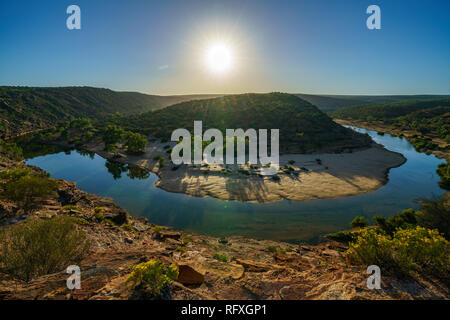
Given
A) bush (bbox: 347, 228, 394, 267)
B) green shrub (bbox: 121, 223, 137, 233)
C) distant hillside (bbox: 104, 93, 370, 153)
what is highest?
distant hillside (bbox: 104, 93, 370, 153)

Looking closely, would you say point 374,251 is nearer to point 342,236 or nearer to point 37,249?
point 342,236

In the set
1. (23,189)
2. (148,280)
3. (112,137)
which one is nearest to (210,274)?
(148,280)

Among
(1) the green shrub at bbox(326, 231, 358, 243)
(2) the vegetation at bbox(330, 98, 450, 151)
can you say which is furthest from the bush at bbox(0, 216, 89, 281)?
(2) the vegetation at bbox(330, 98, 450, 151)

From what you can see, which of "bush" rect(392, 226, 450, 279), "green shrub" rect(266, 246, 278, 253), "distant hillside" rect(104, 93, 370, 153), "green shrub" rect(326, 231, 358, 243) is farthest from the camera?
"distant hillside" rect(104, 93, 370, 153)

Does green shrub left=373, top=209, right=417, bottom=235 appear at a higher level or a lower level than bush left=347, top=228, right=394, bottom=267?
lower

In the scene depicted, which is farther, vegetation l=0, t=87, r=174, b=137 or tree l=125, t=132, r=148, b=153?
vegetation l=0, t=87, r=174, b=137

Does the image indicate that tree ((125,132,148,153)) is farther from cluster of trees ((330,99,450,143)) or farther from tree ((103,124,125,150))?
cluster of trees ((330,99,450,143))

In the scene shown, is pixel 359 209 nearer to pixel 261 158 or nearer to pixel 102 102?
pixel 261 158

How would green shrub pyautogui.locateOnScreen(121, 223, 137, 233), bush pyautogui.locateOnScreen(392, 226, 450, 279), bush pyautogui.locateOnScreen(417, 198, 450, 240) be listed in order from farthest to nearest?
green shrub pyautogui.locateOnScreen(121, 223, 137, 233) < bush pyautogui.locateOnScreen(417, 198, 450, 240) < bush pyautogui.locateOnScreen(392, 226, 450, 279)
